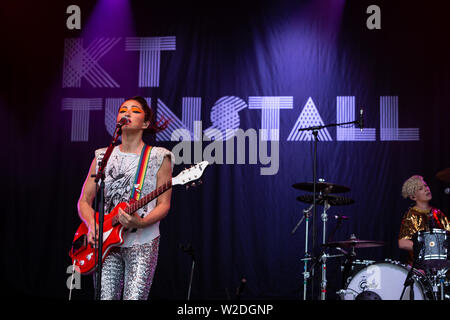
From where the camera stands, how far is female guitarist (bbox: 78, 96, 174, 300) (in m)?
3.79

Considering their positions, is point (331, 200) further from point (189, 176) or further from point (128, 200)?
point (128, 200)

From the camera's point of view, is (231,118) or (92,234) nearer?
(92,234)

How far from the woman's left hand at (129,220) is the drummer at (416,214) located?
3.80 meters

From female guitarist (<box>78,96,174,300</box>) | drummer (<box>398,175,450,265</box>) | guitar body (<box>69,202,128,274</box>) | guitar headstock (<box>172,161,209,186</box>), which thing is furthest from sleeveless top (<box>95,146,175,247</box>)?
drummer (<box>398,175,450,265</box>)

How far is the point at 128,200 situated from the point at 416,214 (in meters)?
3.92

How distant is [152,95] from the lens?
7.66 m

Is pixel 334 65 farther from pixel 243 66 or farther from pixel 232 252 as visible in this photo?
pixel 232 252

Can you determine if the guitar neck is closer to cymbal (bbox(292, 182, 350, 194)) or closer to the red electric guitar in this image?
the red electric guitar

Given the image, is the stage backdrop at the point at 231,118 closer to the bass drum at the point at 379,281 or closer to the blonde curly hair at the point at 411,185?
the blonde curly hair at the point at 411,185

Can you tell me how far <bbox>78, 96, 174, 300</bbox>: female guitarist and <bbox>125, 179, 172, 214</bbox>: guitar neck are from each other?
0.06 meters

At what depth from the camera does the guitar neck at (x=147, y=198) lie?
3971 millimetres

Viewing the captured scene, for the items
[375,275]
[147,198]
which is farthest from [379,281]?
[147,198]

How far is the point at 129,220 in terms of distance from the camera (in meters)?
3.81
